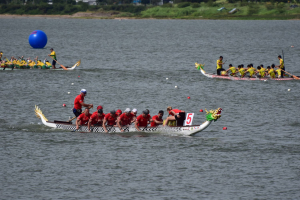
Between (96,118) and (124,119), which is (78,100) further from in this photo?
(124,119)

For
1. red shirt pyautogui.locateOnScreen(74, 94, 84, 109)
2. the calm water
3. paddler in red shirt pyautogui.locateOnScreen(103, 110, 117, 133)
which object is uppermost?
red shirt pyautogui.locateOnScreen(74, 94, 84, 109)

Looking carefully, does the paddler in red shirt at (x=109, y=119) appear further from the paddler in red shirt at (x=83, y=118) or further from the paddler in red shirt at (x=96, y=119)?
the paddler in red shirt at (x=83, y=118)

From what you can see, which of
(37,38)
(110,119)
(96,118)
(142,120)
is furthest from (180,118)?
Answer: (37,38)

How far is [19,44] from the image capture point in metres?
93.1

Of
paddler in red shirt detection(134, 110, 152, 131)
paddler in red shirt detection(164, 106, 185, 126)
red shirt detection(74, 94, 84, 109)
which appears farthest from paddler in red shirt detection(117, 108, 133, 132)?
red shirt detection(74, 94, 84, 109)

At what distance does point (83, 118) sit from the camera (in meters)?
28.8

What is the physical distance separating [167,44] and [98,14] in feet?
278

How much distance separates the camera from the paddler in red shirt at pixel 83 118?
28656mm

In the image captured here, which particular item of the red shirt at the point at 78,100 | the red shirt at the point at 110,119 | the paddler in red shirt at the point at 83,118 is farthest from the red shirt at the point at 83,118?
the red shirt at the point at 110,119

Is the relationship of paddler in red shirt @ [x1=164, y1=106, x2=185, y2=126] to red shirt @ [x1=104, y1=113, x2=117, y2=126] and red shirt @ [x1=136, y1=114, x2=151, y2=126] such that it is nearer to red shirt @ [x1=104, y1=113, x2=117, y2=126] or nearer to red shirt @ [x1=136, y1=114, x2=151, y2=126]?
red shirt @ [x1=136, y1=114, x2=151, y2=126]

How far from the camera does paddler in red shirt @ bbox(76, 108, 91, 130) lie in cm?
2866

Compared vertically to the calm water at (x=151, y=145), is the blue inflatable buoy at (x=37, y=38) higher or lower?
higher

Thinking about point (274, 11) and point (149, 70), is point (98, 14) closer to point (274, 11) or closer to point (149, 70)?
point (274, 11)

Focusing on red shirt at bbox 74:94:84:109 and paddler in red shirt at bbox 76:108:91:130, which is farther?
red shirt at bbox 74:94:84:109
